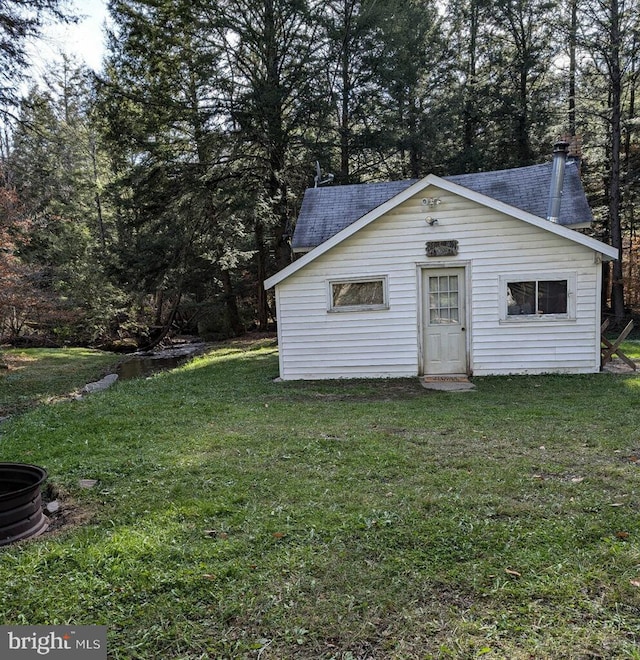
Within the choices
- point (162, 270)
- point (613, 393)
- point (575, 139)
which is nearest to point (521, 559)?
point (613, 393)

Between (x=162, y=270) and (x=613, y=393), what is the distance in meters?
14.6

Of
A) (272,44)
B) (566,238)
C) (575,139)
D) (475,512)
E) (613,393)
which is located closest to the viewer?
(475,512)

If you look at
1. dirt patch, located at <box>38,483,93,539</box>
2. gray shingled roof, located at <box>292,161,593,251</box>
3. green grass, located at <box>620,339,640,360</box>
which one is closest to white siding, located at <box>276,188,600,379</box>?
gray shingled roof, located at <box>292,161,593,251</box>

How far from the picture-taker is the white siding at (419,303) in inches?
351

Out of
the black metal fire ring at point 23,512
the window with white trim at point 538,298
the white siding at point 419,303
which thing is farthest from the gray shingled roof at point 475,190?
the black metal fire ring at point 23,512

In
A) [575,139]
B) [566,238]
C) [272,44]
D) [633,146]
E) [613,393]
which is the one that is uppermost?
[272,44]

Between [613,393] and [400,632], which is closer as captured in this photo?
[400,632]

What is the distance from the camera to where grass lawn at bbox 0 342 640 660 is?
2225 millimetres

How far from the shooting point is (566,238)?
8672 mm

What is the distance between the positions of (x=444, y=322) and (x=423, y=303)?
0.59 m

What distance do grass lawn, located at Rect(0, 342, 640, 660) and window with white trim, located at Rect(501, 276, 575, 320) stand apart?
11.1ft

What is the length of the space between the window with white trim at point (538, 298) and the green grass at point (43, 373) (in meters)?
9.61

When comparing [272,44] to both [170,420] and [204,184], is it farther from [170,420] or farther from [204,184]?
[170,420]

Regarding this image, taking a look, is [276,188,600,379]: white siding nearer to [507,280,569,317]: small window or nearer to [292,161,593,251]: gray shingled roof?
[507,280,569,317]: small window
